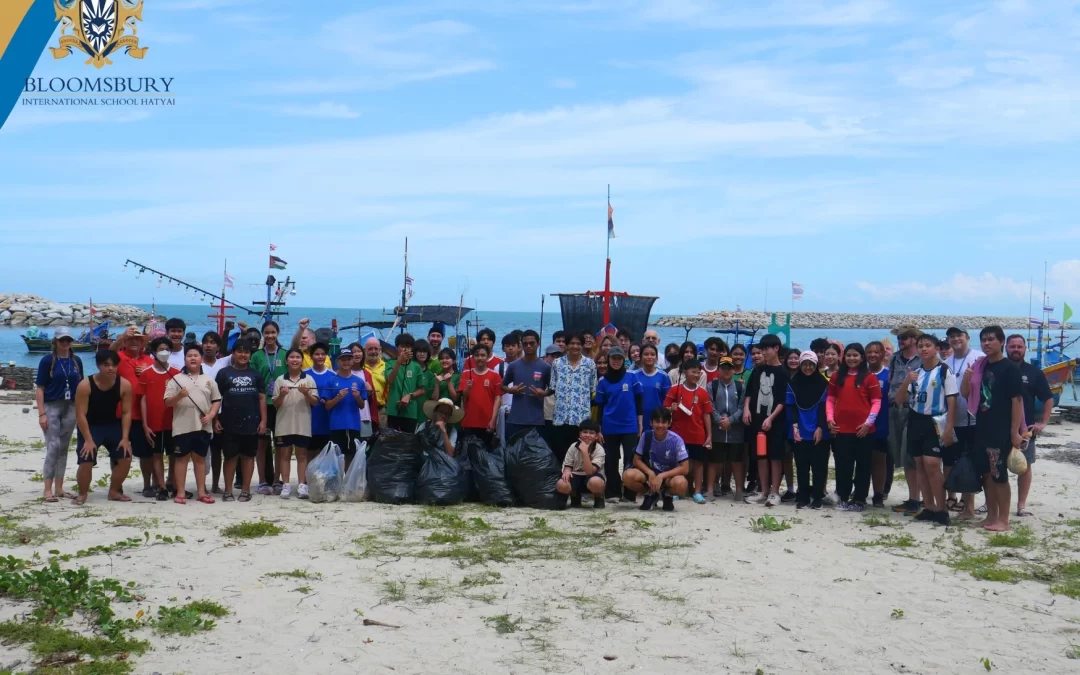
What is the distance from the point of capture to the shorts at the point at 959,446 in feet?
23.8

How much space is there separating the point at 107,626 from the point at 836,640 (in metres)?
3.73

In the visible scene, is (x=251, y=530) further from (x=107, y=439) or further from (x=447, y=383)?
(x=447, y=383)

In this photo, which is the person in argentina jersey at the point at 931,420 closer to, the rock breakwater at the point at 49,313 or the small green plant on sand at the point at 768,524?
the small green plant on sand at the point at 768,524

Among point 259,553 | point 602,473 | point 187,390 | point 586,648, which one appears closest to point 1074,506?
point 602,473

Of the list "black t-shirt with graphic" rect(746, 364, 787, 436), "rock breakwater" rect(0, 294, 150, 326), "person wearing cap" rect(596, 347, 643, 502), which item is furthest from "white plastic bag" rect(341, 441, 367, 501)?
"rock breakwater" rect(0, 294, 150, 326)

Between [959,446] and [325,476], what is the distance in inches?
213

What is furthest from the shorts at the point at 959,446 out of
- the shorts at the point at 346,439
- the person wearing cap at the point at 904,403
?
the shorts at the point at 346,439

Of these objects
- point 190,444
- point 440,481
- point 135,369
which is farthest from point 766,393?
point 135,369

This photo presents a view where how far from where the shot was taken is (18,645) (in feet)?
14.1

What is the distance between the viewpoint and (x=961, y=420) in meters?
7.26

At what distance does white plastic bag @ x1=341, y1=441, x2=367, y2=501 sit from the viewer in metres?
7.93

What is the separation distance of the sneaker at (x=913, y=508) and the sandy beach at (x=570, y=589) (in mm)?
246

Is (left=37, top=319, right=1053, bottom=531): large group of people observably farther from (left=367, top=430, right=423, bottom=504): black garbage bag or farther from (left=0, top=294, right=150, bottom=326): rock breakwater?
(left=0, top=294, right=150, bottom=326): rock breakwater

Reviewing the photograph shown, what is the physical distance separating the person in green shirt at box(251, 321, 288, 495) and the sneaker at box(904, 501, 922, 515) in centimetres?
577
